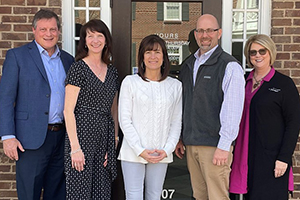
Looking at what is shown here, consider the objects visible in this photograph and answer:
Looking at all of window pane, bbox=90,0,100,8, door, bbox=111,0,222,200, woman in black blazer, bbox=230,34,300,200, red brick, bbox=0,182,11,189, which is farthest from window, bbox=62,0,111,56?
woman in black blazer, bbox=230,34,300,200

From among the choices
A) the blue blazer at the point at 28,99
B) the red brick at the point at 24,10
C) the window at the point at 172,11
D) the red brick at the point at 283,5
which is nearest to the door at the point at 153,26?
the window at the point at 172,11

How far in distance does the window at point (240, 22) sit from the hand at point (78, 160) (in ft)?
6.47

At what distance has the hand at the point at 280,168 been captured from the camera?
271cm

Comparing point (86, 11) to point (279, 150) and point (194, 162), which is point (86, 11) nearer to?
point (194, 162)

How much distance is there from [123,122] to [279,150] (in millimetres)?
1285

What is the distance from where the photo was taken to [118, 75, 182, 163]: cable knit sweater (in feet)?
9.16

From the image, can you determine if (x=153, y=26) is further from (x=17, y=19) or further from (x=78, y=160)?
Answer: (x=78, y=160)

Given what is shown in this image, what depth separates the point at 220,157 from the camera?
2734mm

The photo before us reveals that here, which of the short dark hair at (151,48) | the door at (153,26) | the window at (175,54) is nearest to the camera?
the short dark hair at (151,48)

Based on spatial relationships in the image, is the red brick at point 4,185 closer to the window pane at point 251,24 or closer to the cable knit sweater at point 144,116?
the cable knit sweater at point 144,116

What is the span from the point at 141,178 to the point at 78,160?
555 mm

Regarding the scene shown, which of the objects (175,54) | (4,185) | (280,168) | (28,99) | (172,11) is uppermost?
(172,11)

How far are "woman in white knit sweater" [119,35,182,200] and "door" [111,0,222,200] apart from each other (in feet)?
2.74

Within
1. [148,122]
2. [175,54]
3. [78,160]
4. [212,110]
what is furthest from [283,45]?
[78,160]
